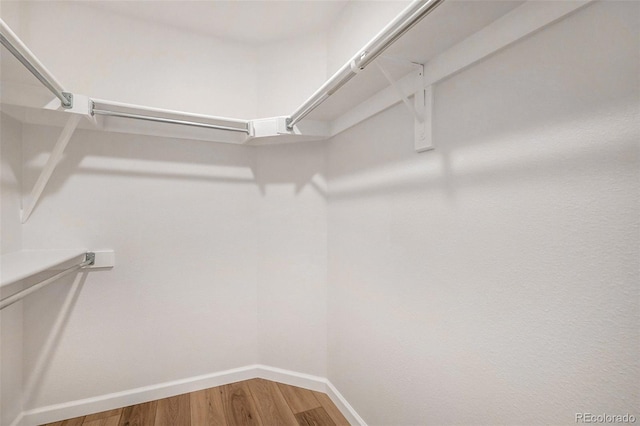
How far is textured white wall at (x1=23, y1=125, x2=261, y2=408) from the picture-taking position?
1571mm

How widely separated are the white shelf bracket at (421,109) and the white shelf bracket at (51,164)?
146cm

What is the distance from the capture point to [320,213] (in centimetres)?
188

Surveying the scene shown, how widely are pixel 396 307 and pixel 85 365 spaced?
178cm

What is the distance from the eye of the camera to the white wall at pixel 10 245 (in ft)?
4.42

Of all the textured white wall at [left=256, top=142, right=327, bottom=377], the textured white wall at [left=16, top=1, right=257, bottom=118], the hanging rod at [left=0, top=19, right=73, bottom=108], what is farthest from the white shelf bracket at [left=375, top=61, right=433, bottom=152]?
the textured white wall at [left=16, top=1, right=257, bottom=118]

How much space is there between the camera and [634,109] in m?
0.59

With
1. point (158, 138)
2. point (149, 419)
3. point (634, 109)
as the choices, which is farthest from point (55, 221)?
point (634, 109)

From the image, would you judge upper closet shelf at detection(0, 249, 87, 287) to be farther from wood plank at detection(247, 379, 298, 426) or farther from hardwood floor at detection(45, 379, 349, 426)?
wood plank at detection(247, 379, 298, 426)

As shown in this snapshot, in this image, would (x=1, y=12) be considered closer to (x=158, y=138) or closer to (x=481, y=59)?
(x=158, y=138)

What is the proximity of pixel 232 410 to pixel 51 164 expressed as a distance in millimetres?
1648

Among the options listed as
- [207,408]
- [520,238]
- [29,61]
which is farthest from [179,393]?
[520,238]

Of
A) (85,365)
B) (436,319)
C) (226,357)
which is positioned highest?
(436,319)

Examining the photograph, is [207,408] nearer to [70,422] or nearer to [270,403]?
[270,403]

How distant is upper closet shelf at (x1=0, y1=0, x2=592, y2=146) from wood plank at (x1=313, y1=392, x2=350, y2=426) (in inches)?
60.1
